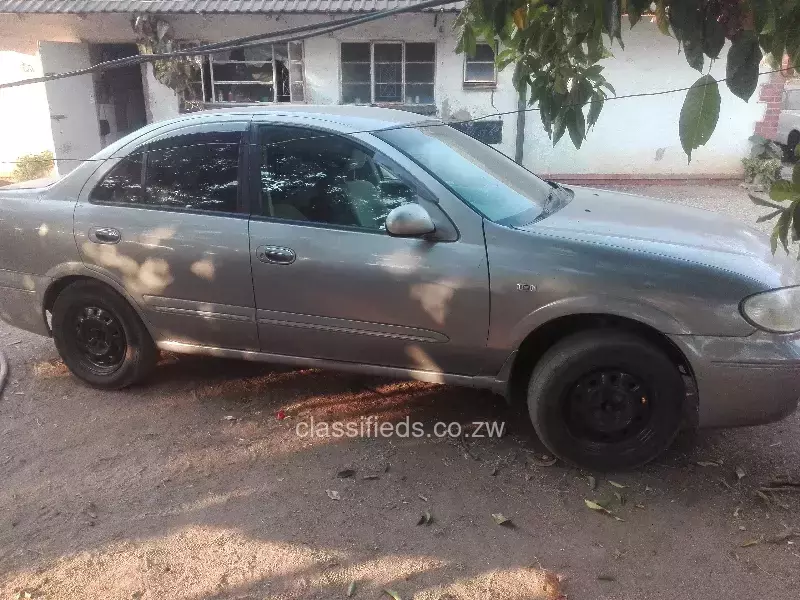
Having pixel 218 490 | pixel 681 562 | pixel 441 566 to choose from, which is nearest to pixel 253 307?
pixel 218 490

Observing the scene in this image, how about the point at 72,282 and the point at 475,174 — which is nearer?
the point at 475,174

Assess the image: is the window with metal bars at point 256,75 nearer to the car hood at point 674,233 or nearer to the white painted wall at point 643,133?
the white painted wall at point 643,133

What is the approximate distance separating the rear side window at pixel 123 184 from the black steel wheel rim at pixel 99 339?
0.66 metres

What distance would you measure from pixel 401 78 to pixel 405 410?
8.01 metres

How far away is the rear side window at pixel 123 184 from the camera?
3.84 m

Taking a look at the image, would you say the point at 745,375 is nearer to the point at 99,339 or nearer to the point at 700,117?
the point at 700,117

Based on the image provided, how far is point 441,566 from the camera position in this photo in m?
2.67

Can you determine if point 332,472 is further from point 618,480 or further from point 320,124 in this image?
point 320,124

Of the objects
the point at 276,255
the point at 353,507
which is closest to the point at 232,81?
the point at 276,255

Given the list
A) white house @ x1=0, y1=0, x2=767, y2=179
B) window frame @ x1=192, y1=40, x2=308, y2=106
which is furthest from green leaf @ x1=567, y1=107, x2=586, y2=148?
window frame @ x1=192, y1=40, x2=308, y2=106

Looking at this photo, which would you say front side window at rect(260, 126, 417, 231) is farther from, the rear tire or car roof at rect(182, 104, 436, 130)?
the rear tire

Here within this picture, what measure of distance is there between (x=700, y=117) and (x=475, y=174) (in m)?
2.06

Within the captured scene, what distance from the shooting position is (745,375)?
9.52 feet

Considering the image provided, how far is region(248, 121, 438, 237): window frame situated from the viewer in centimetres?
331
